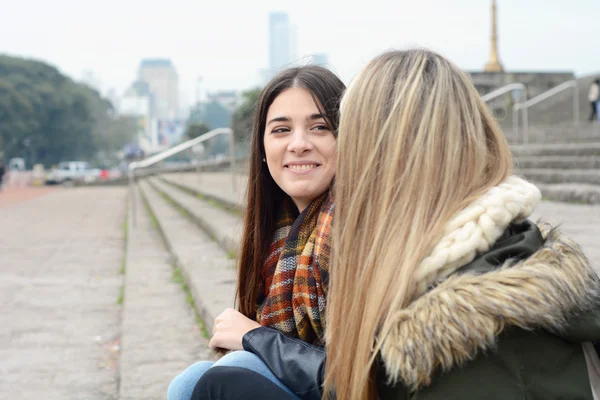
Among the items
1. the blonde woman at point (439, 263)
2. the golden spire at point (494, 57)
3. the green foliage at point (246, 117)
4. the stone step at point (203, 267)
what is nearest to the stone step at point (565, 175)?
the green foliage at point (246, 117)

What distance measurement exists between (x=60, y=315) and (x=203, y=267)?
103 centimetres

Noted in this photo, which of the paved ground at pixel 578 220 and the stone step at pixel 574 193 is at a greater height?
the stone step at pixel 574 193

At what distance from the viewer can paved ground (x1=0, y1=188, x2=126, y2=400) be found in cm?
361

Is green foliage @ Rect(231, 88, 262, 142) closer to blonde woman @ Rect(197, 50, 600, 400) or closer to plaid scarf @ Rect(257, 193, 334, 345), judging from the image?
plaid scarf @ Rect(257, 193, 334, 345)

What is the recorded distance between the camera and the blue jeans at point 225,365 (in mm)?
1578

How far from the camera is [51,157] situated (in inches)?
2261

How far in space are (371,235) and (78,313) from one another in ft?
14.1

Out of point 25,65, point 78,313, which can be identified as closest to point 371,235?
point 78,313

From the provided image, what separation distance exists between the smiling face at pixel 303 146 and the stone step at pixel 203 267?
1814 millimetres

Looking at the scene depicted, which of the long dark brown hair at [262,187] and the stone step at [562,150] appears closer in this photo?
the long dark brown hair at [262,187]

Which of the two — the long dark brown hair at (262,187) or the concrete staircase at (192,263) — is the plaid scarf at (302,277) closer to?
the long dark brown hair at (262,187)

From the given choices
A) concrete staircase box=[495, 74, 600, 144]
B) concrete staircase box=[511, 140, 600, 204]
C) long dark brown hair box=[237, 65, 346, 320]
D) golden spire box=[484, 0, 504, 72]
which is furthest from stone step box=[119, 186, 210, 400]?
golden spire box=[484, 0, 504, 72]

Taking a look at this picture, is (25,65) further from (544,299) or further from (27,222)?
(544,299)

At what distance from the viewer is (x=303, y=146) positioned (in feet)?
6.13
